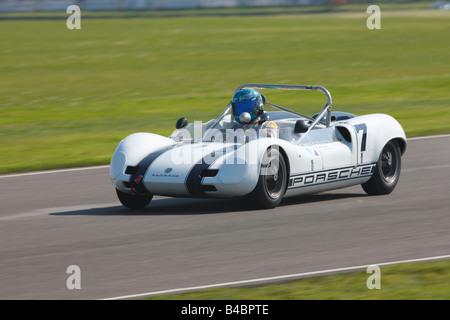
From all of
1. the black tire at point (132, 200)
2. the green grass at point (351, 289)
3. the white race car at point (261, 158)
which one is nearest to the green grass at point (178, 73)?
the black tire at point (132, 200)

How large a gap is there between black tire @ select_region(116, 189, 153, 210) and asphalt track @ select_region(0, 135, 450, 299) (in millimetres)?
122

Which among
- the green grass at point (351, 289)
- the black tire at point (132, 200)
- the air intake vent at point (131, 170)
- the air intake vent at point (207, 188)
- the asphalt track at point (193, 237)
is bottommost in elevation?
the green grass at point (351, 289)

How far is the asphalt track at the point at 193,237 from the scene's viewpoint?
673 cm

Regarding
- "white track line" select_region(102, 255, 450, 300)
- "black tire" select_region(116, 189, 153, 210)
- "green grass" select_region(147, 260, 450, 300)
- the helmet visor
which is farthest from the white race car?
"green grass" select_region(147, 260, 450, 300)

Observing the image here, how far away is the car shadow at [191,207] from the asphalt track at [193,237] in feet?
0.04

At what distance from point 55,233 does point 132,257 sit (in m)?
1.34

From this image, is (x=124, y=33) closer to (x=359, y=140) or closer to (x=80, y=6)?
(x=80, y=6)

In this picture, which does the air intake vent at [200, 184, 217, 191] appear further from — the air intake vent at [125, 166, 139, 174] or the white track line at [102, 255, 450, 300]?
the white track line at [102, 255, 450, 300]

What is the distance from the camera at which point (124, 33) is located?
A: 42.0 m

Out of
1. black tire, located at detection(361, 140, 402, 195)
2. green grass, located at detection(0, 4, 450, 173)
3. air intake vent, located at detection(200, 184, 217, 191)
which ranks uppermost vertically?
green grass, located at detection(0, 4, 450, 173)

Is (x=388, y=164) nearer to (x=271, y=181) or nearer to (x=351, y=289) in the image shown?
(x=271, y=181)

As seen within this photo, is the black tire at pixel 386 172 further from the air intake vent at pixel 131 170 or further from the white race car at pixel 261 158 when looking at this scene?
the air intake vent at pixel 131 170

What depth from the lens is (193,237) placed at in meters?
8.04

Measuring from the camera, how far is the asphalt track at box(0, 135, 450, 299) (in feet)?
22.1
